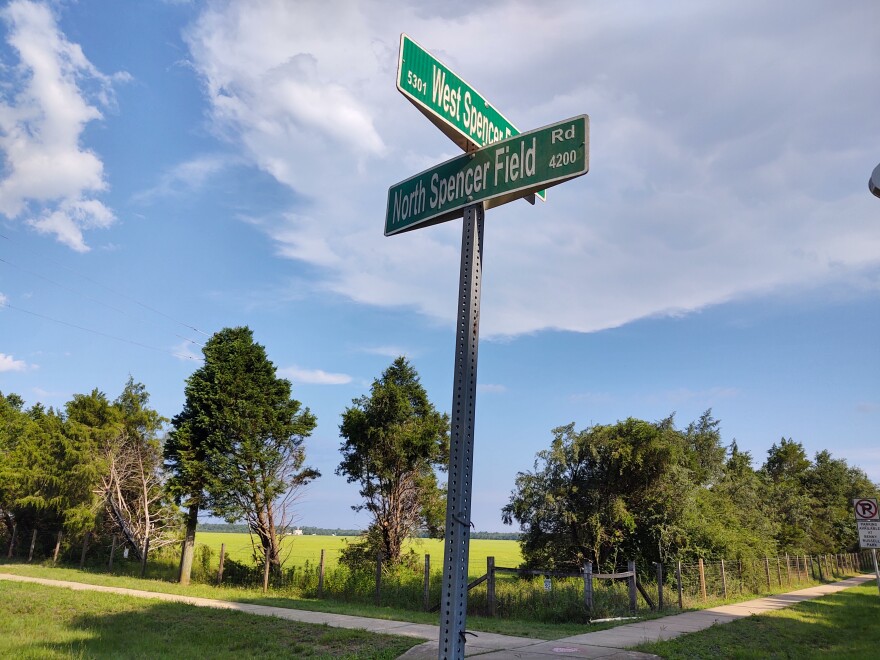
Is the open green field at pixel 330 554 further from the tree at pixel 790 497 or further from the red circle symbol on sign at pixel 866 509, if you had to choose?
the tree at pixel 790 497

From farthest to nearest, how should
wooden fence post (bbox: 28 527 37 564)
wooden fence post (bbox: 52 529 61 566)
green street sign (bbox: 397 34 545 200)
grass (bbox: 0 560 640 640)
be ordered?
wooden fence post (bbox: 28 527 37 564)
wooden fence post (bbox: 52 529 61 566)
grass (bbox: 0 560 640 640)
green street sign (bbox: 397 34 545 200)

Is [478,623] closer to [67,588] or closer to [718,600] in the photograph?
[718,600]

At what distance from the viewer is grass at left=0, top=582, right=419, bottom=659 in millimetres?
9372

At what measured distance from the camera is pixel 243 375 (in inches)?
884

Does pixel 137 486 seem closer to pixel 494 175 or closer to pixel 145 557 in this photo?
pixel 145 557

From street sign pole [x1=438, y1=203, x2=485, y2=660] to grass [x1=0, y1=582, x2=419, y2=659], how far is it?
241 inches

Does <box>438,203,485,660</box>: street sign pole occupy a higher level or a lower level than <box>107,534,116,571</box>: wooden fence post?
higher

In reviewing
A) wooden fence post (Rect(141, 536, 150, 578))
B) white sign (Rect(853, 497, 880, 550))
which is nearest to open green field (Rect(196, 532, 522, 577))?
wooden fence post (Rect(141, 536, 150, 578))

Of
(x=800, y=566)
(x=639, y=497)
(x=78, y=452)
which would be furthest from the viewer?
(x=800, y=566)

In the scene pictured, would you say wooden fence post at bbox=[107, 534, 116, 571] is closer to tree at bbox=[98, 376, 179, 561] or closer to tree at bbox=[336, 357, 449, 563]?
tree at bbox=[98, 376, 179, 561]

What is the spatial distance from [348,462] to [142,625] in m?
11.3

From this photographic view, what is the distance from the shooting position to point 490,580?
14.8 meters

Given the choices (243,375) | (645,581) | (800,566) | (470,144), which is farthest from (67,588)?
(800,566)

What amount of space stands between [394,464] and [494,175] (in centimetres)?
1895
